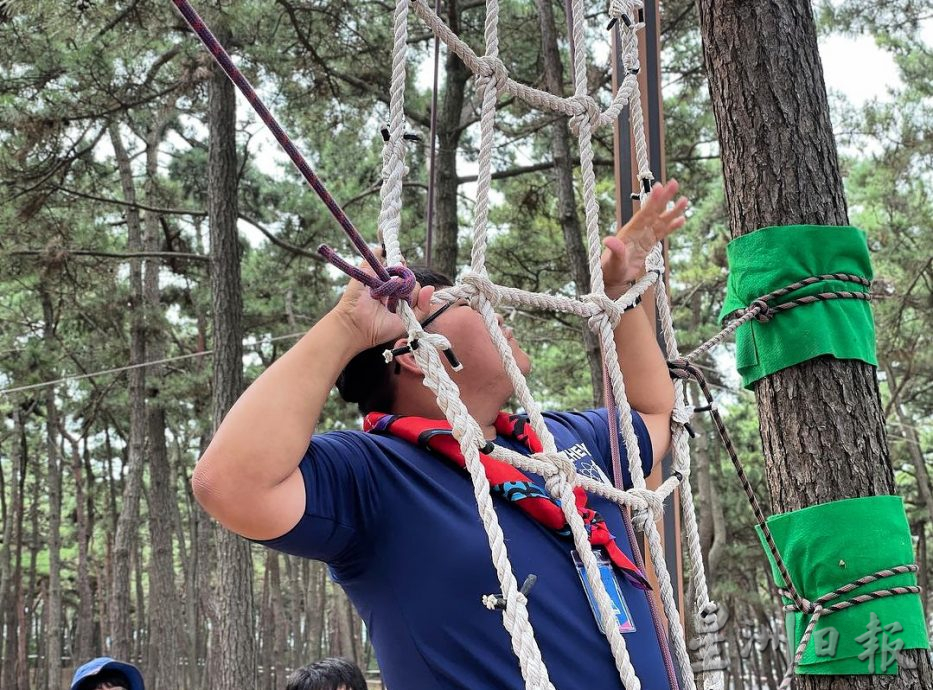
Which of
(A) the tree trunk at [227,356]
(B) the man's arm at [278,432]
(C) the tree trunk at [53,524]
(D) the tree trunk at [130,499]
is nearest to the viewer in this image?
(B) the man's arm at [278,432]

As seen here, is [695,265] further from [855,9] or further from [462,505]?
[462,505]

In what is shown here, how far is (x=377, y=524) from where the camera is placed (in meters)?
1.28

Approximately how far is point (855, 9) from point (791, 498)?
8884 millimetres

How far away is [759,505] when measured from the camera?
180 centimetres

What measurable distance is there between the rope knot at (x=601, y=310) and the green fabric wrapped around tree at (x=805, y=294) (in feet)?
1.67

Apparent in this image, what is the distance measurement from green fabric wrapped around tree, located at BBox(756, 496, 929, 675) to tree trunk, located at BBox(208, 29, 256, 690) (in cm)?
567

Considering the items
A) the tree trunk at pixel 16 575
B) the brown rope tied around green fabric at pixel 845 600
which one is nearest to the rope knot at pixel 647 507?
the brown rope tied around green fabric at pixel 845 600

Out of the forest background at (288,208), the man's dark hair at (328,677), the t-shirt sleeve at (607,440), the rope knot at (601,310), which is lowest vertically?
the man's dark hair at (328,677)

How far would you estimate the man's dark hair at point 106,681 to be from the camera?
2.97 metres

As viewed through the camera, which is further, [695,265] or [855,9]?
[695,265]

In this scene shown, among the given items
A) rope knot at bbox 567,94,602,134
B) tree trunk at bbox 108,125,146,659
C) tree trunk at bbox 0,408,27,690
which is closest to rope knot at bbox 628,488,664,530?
rope knot at bbox 567,94,602,134

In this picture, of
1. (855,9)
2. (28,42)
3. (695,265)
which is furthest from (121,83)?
(855,9)

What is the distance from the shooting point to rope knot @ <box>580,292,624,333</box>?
154 cm

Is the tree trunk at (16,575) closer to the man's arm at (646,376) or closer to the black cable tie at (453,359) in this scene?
the man's arm at (646,376)
